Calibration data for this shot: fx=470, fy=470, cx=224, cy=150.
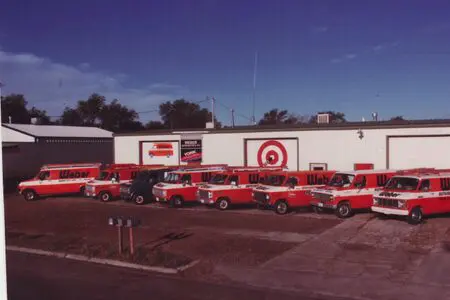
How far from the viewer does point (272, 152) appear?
32.0 m

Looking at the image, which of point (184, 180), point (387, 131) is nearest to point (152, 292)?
point (184, 180)

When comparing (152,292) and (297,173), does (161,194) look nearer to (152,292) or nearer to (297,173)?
(297,173)

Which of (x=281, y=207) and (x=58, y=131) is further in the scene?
(x=58, y=131)

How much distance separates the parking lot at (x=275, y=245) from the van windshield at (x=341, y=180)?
151 cm

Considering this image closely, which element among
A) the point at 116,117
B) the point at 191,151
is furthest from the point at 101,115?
the point at 191,151

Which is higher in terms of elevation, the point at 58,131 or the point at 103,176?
the point at 58,131

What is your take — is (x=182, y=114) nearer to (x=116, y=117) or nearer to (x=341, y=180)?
(x=116, y=117)

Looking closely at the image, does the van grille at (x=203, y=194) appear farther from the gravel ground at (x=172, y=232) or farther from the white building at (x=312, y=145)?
the white building at (x=312, y=145)

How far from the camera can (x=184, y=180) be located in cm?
2561

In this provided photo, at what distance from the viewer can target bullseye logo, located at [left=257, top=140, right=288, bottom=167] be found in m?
31.5

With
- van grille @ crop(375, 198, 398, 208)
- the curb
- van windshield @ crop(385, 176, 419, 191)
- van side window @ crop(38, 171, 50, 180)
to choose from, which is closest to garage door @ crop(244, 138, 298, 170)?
van windshield @ crop(385, 176, 419, 191)

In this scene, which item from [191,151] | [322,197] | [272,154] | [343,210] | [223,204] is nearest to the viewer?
[343,210]

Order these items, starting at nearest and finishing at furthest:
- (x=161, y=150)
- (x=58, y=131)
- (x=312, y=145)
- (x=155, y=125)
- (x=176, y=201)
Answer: (x=176, y=201), (x=312, y=145), (x=161, y=150), (x=58, y=131), (x=155, y=125)

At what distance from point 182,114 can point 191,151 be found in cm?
5592
